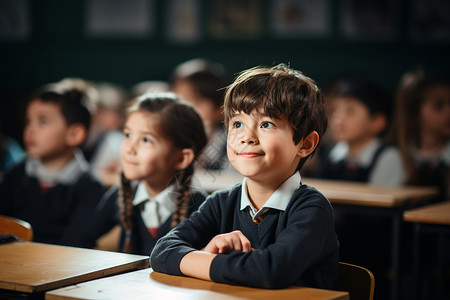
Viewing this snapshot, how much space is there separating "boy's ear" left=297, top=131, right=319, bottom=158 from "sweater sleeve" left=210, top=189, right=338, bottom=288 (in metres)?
0.13

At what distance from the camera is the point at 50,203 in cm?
280

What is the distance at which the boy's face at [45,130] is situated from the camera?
9.46 feet

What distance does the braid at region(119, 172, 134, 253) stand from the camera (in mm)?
2158

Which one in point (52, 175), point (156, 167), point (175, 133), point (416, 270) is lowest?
point (416, 270)

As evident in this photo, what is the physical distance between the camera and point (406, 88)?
13.4 ft

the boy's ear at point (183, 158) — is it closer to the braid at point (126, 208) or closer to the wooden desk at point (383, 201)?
the braid at point (126, 208)

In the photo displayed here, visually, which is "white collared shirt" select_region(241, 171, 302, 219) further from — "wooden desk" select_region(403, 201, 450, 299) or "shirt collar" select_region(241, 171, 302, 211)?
"wooden desk" select_region(403, 201, 450, 299)

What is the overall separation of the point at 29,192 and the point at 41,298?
5.06ft

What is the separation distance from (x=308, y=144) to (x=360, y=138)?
2.60 meters

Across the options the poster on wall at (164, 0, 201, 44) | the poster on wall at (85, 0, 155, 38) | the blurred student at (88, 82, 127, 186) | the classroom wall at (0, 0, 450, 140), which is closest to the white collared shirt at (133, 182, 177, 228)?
the blurred student at (88, 82, 127, 186)

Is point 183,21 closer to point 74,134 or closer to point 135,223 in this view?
point 74,134

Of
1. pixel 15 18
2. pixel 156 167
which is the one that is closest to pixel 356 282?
pixel 156 167

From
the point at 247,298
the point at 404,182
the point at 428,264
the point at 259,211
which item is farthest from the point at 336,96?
the point at 247,298

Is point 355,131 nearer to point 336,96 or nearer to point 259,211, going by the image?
point 336,96
